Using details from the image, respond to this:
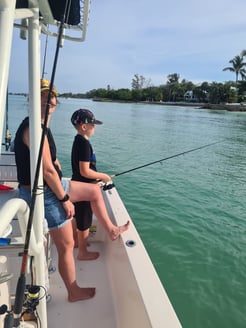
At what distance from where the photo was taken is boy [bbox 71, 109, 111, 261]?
94.7 inches

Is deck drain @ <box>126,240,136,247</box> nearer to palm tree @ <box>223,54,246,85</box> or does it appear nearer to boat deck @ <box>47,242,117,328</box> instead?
boat deck @ <box>47,242,117,328</box>

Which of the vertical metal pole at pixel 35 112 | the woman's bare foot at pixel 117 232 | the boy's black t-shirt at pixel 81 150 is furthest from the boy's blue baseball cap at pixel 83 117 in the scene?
the vertical metal pole at pixel 35 112

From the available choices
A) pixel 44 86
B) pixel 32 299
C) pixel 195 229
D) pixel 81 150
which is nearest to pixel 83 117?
pixel 81 150

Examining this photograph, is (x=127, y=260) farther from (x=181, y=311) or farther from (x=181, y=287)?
(x=181, y=287)

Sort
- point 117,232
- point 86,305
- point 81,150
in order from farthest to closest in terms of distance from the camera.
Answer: point 117,232, point 81,150, point 86,305

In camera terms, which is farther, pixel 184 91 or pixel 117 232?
pixel 184 91

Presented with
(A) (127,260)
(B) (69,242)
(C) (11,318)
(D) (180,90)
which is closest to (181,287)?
(A) (127,260)

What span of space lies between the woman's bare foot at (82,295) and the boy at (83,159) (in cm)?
51

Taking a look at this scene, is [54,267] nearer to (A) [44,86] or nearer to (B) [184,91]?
(A) [44,86]

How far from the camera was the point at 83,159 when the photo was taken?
7.93ft

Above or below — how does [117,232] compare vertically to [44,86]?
below

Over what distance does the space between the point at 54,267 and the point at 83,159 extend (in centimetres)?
105

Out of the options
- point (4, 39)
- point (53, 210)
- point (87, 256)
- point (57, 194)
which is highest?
point (4, 39)

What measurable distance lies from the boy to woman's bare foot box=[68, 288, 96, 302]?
51 cm
